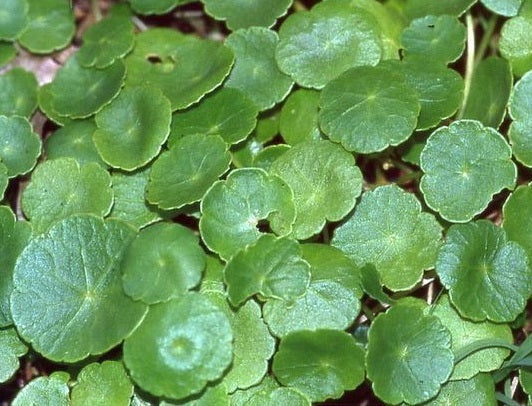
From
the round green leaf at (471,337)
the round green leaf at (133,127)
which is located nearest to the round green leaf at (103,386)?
the round green leaf at (133,127)

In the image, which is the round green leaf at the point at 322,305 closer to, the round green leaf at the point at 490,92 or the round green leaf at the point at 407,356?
the round green leaf at the point at 407,356

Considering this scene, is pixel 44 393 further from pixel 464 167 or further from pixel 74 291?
pixel 464 167

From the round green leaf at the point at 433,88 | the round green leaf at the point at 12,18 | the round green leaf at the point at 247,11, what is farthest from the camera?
the round green leaf at the point at 12,18

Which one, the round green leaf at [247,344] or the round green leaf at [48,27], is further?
the round green leaf at [48,27]

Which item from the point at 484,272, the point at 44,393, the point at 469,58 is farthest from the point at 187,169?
the point at 469,58

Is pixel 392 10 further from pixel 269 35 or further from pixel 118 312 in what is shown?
pixel 118 312

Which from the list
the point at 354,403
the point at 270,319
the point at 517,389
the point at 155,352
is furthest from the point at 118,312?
the point at 517,389
